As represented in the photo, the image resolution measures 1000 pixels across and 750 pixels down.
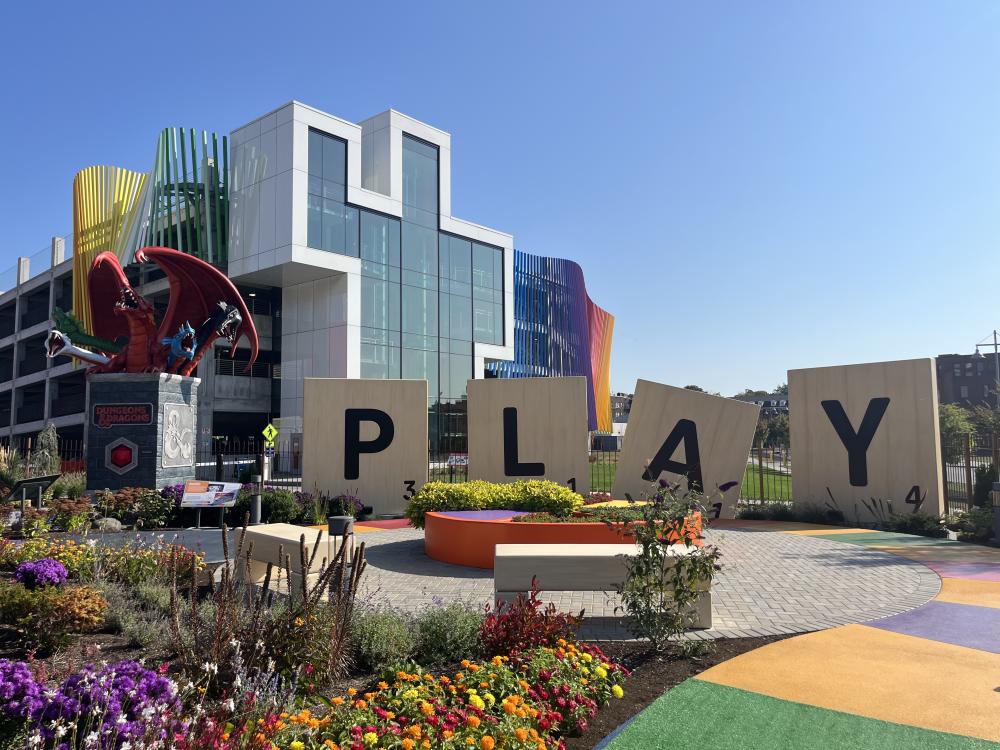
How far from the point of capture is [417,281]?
36.1 meters

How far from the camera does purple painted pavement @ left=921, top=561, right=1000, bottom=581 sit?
8.79 m

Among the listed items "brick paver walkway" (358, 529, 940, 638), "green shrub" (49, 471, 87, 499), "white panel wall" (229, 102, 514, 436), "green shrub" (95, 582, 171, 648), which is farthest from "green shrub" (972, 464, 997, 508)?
"white panel wall" (229, 102, 514, 436)

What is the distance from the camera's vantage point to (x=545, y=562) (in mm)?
6844

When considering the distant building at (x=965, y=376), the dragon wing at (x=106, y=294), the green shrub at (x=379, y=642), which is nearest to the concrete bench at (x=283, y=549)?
the green shrub at (x=379, y=642)

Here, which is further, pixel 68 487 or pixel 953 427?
pixel 953 427

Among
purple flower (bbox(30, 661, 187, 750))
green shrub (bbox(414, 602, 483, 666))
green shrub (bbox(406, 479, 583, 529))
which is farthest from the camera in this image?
green shrub (bbox(406, 479, 583, 529))

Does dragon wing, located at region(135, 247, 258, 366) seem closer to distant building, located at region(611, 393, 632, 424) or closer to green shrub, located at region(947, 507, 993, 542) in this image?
green shrub, located at region(947, 507, 993, 542)

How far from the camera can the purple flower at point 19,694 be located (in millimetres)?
3545

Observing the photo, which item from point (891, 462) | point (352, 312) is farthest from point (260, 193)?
point (891, 462)

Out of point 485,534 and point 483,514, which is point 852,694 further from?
point 483,514

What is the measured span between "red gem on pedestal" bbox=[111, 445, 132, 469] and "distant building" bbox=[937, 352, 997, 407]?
8881 cm

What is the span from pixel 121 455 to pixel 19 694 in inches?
532

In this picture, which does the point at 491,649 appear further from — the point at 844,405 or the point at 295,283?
the point at 295,283

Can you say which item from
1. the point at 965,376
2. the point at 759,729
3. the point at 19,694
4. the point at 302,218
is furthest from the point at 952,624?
the point at 965,376
